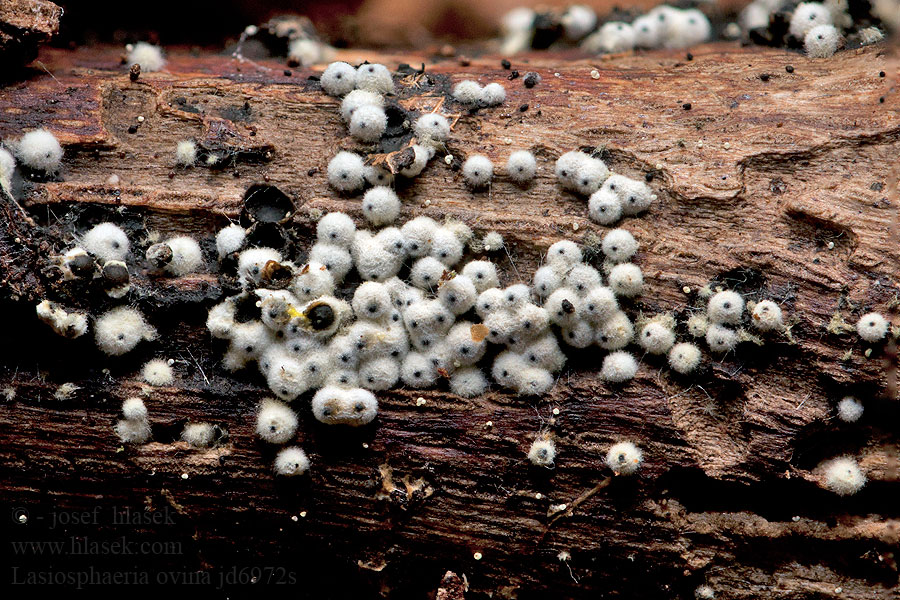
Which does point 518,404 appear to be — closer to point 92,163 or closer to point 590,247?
point 590,247

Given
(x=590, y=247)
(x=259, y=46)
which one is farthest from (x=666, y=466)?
(x=259, y=46)

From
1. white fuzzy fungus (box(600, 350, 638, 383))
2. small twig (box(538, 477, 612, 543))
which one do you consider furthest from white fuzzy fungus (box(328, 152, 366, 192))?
small twig (box(538, 477, 612, 543))

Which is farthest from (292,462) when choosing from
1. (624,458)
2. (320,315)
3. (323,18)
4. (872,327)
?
(323,18)

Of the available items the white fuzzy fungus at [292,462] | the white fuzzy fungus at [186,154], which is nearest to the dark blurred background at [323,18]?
the white fuzzy fungus at [186,154]

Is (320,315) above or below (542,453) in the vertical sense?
above

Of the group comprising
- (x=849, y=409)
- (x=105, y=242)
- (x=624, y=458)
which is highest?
(x=105, y=242)

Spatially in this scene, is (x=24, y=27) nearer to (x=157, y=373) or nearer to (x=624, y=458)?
(x=157, y=373)

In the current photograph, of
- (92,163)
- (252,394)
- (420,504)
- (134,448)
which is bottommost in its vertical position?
(420,504)

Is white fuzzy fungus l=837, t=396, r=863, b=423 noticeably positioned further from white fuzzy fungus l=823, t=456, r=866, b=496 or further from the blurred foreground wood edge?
the blurred foreground wood edge

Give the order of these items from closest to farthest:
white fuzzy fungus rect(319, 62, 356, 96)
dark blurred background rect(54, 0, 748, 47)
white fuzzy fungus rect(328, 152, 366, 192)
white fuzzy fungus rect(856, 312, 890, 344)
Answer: white fuzzy fungus rect(856, 312, 890, 344) → white fuzzy fungus rect(328, 152, 366, 192) → white fuzzy fungus rect(319, 62, 356, 96) → dark blurred background rect(54, 0, 748, 47)
